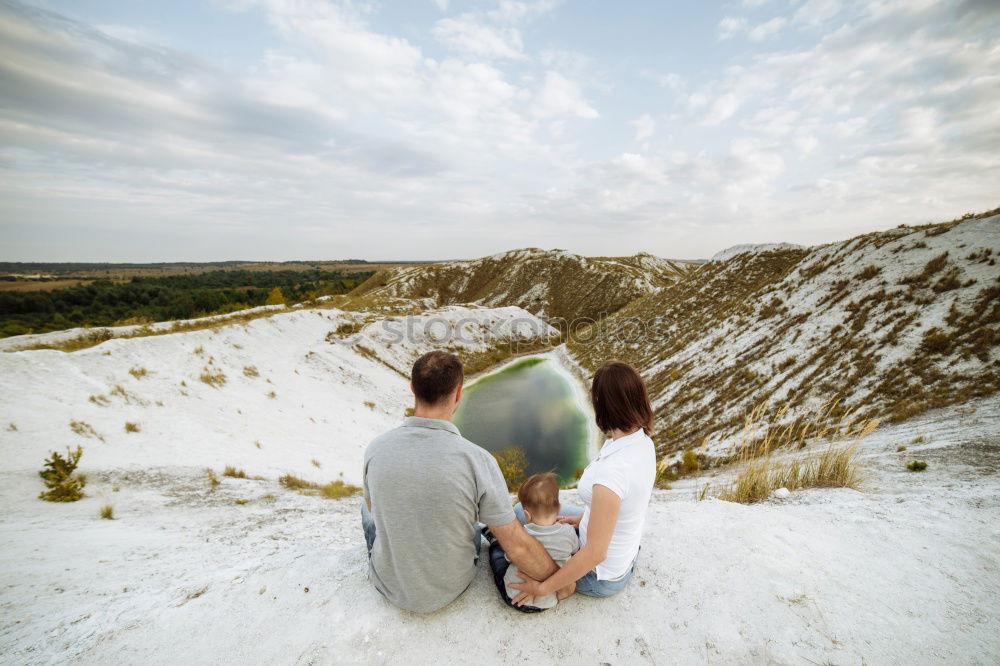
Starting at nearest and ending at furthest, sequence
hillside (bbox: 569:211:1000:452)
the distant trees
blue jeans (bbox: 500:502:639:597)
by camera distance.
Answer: blue jeans (bbox: 500:502:639:597) → hillside (bbox: 569:211:1000:452) → the distant trees

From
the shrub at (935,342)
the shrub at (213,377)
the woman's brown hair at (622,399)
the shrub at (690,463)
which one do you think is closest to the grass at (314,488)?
the shrub at (213,377)

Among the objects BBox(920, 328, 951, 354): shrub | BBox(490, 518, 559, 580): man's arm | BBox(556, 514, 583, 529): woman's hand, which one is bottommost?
BBox(556, 514, 583, 529): woman's hand

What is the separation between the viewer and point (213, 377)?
47.7 feet

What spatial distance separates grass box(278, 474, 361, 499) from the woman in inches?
294

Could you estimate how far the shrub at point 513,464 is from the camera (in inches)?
608

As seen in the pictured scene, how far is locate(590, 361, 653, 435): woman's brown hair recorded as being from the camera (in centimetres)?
269

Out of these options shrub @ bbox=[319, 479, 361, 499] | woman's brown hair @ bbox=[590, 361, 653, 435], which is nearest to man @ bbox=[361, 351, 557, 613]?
woman's brown hair @ bbox=[590, 361, 653, 435]

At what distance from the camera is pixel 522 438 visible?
66.3ft

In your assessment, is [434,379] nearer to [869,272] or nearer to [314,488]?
[314,488]

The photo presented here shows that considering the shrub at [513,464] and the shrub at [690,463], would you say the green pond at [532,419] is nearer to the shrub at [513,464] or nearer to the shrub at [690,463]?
the shrub at [513,464]

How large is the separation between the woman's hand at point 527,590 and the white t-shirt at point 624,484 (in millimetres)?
543

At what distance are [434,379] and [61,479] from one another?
8.43 metres

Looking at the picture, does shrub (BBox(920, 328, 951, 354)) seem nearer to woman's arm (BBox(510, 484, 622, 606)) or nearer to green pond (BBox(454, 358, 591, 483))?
green pond (BBox(454, 358, 591, 483))

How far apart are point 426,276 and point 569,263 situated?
105 feet
